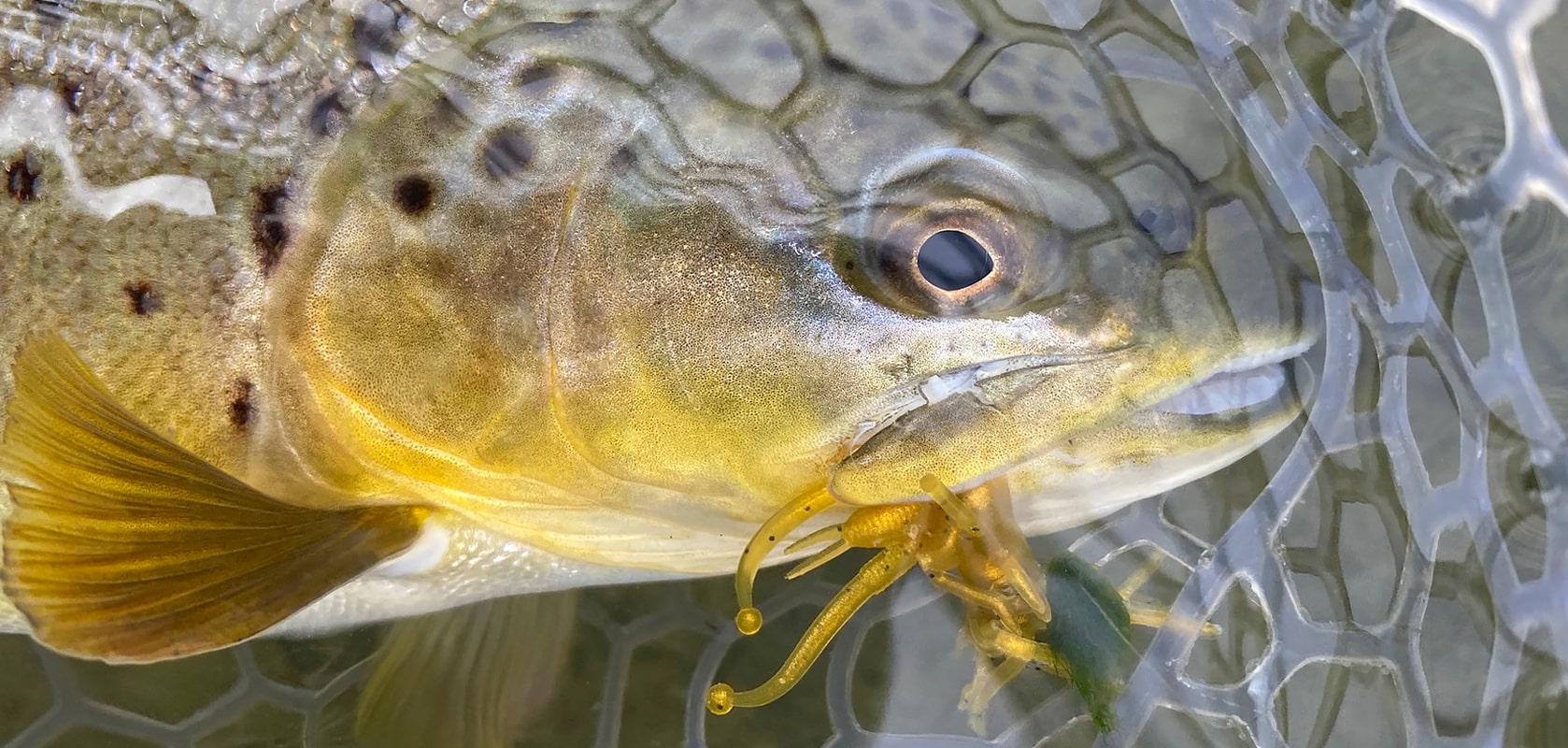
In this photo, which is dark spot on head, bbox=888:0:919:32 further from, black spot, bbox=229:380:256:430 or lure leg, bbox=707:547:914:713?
black spot, bbox=229:380:256:430

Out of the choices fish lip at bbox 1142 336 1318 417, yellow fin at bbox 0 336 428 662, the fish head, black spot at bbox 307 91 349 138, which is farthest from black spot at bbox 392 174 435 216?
fish lip at bbox 1142 336 1318 417

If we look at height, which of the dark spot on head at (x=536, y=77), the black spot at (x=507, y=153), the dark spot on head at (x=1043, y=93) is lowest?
the dark spot on head at (x=1043, y=93)

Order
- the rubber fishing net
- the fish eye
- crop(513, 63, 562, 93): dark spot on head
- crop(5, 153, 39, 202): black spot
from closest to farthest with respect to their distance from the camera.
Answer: the fish eye < crop(513, 63, 562, 93): dark spot on head < crop(5, 153, 39, 202): black spot < the rubber fishing net

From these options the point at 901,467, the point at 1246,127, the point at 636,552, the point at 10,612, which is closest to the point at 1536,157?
the point at 1246,127

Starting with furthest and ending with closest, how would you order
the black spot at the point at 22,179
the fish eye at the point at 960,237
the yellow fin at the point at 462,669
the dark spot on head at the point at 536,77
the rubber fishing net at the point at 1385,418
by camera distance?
the yellow fin at the point at 462,669
the rubber fishing net at the point at 1385,418
the black spot at the point at 22,179
the dark spot on head at the point at 536,77
the fish eye at the point at 960,237

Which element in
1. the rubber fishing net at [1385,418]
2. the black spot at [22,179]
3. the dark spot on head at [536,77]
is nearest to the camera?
the dark spot on head at [536,77]

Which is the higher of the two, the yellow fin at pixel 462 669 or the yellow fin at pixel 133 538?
the yellow fin at pixel 133 538

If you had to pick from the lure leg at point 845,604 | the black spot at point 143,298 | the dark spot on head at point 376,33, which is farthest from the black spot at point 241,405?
the lure leg at point 845,604

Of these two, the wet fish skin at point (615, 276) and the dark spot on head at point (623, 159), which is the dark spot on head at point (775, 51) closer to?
the wet fish skin at point (615, 276)
